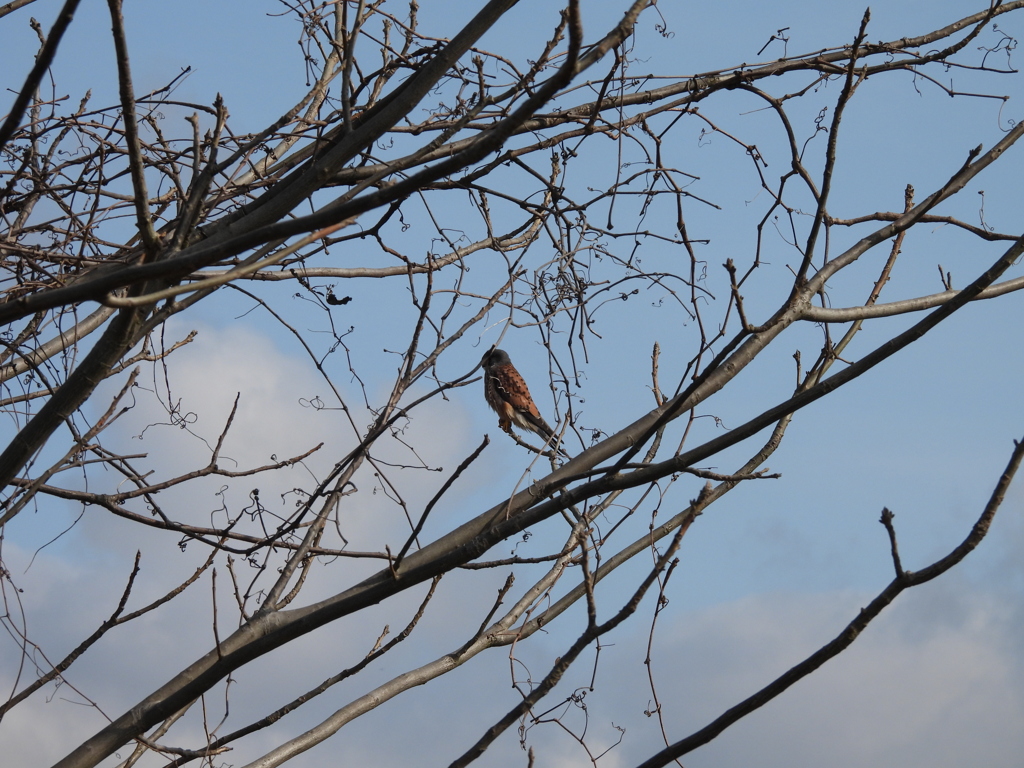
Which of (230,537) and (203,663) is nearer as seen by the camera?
(203,663)

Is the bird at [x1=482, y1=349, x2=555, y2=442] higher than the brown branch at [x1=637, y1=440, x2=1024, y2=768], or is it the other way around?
the bird at [x1=482, y1=349, x2=555, y2=442]

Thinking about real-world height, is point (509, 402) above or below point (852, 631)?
above

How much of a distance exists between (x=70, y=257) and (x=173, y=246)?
2.51 feet

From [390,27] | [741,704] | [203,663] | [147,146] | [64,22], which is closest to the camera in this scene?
[741,704]

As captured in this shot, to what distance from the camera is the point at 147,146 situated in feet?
10.8

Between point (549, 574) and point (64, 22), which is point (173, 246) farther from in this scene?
point (549, 574)

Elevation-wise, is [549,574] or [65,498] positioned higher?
[65,498]

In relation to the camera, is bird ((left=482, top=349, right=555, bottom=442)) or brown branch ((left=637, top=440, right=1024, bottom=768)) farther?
bird ((left=482, top=349, right=555, bottom=442))

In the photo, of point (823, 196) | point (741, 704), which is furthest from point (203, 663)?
point (823, 196)

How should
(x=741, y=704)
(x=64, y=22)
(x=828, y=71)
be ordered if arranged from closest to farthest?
(x=741, y=704), (x=64, y=22), (x=828, y=71)

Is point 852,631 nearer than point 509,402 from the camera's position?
Yes

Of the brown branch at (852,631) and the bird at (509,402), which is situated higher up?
Result: the bird at (509,402)

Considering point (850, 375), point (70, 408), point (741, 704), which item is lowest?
point (741, 704)

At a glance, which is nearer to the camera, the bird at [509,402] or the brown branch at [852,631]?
the brown branch at [852,631]
